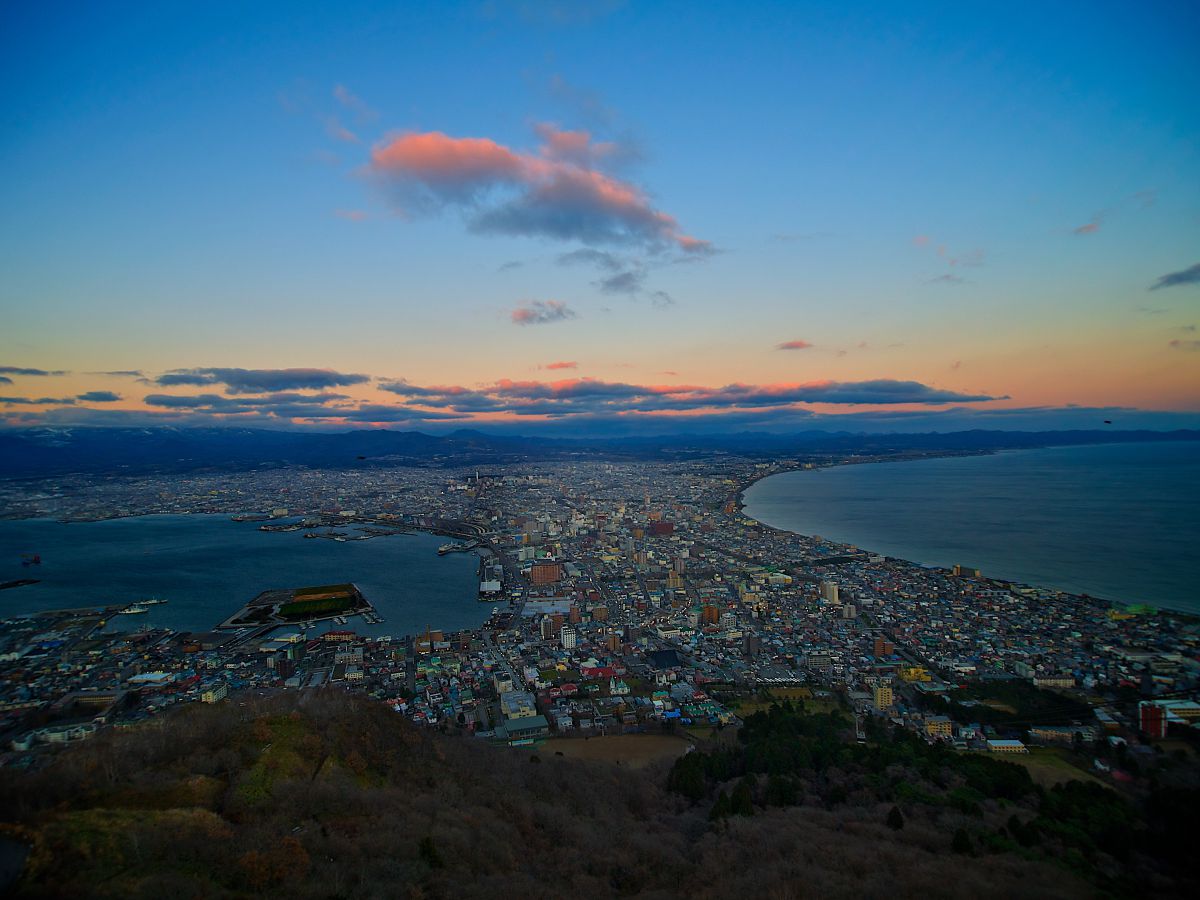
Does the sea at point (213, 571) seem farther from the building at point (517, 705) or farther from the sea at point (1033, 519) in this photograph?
the sea at point (1033, 519)

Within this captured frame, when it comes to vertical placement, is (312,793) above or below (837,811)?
above

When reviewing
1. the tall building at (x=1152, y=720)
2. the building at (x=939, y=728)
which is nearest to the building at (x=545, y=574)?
the building at (x=939, y=728)

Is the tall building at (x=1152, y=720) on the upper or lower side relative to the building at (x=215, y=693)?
upper

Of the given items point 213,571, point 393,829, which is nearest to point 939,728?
point 393,829

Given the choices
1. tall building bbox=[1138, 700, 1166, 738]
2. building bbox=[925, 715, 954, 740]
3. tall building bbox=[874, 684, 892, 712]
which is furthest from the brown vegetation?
tall building bbox=[1138, 700, 1166, 738]

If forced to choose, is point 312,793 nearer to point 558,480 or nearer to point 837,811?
point 837,811

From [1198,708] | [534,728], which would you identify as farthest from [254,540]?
[1198,708]
